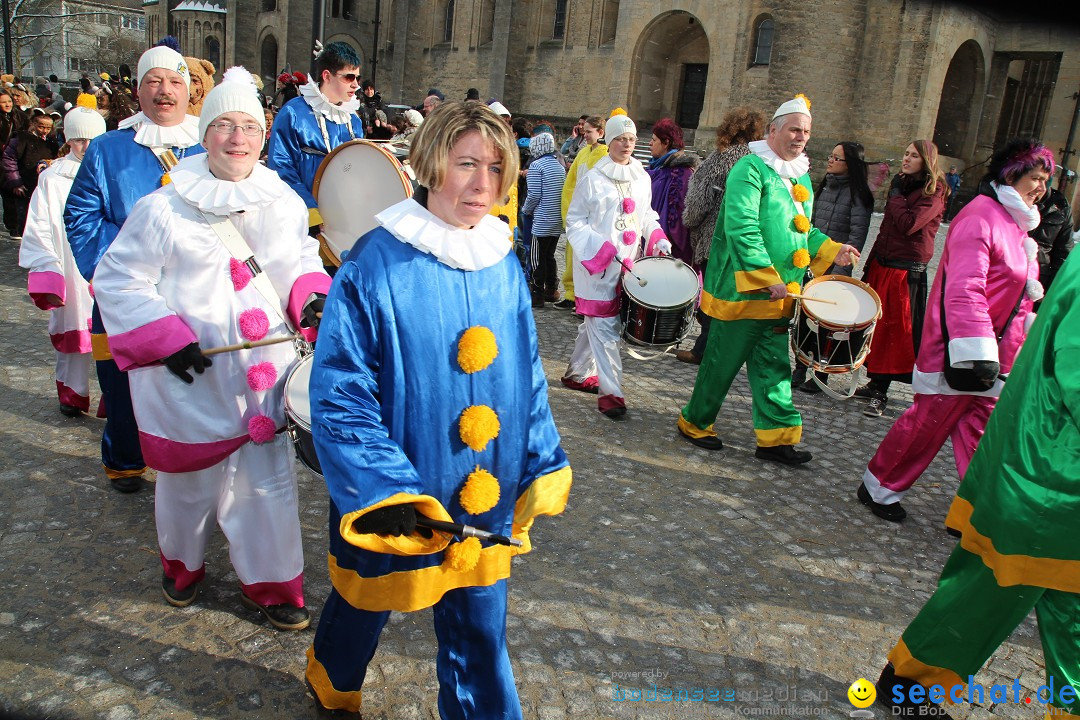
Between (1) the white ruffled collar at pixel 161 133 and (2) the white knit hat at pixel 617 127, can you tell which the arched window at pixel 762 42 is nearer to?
(2) the white knit hat at pixel 617 127

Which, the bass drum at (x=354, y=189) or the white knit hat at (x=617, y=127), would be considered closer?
the bass drum at (x=354, y=189)

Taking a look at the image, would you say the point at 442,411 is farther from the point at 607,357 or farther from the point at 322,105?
the point at 607,357

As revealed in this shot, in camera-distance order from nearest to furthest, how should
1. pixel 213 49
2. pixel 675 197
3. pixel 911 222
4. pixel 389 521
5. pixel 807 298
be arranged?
pixel 389 521
pixel 807 298
pixel 911 222
pixel 675 197
pixel 213 49


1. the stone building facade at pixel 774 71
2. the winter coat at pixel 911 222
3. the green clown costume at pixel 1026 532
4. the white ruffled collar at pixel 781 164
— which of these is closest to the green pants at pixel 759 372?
the white ruffled collar at pixel 781 164

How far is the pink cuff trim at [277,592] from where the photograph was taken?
3.11m

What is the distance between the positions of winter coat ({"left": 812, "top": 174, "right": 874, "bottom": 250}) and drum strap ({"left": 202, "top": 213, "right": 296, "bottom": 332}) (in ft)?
17.2

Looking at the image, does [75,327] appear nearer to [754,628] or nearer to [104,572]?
[104,572]

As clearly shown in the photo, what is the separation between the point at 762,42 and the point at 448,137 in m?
26.8

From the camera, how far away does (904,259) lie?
649cm

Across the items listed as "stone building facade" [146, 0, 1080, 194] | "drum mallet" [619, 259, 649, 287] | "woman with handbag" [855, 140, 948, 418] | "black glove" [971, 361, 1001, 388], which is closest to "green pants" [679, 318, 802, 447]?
"drum mallet" [619, 259, 649, 287]

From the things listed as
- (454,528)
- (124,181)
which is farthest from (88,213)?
(454,528)

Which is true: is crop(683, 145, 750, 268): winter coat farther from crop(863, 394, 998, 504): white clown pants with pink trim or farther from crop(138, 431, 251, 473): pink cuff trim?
crop(138, 431, 251, 473): pink cuff trim

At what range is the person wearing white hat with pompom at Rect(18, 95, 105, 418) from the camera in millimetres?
4980

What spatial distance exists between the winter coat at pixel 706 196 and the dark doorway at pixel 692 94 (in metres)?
24.5
